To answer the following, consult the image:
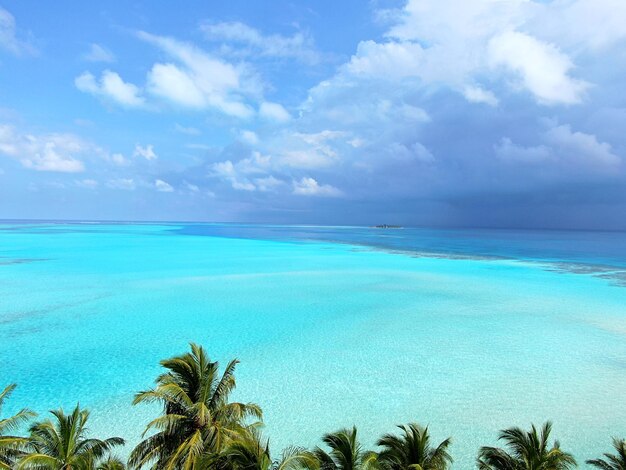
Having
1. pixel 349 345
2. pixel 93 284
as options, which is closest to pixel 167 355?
pixel 349 345

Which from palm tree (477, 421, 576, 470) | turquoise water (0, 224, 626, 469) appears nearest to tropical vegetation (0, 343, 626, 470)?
palm tree (477, 421, 576, 470)

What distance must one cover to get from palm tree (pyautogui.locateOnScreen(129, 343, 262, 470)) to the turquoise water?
402cm

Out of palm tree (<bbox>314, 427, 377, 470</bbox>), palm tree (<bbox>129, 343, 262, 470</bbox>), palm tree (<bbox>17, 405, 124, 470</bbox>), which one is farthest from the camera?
palm tree (<bbox>129, 343, 262, 470</bbox>)

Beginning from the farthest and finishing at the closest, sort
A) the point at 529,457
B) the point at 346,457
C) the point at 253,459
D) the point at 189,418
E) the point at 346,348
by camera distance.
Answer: the point at 346,348
the point at 189,418
the point at 529,457
the point at 346,457
the point at 253,459

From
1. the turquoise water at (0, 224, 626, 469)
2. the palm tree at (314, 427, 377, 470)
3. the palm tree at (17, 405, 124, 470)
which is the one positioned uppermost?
the palm tree at (314, 427, 377, 470)

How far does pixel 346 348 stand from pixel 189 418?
1239 centimetres

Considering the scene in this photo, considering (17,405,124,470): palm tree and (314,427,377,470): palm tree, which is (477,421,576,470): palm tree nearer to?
(314,427,377,470): palm tree

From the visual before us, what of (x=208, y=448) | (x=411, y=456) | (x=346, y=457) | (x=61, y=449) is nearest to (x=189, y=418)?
(x=208, y=448)

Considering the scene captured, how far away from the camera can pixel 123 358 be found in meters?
18.5

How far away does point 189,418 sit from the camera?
8680 mm

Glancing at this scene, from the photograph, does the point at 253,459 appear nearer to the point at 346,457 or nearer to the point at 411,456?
the point at 346,457

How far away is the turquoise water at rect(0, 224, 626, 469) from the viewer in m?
13.5

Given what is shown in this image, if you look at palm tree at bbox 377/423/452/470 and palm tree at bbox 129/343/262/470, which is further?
palm tree at bbox 129/343/262/470

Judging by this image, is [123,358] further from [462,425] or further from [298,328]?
[462,425]
